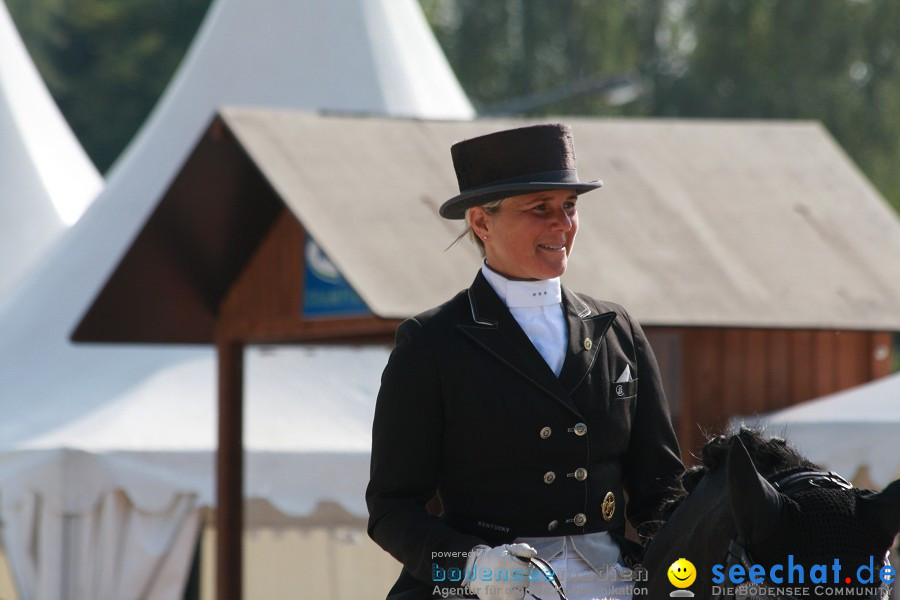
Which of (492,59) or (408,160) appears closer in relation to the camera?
(408,160)

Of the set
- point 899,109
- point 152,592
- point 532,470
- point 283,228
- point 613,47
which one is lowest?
point 532,470

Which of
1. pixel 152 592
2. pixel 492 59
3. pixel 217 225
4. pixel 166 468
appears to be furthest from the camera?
pixel 492 59

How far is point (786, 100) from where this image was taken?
23984 millimetres

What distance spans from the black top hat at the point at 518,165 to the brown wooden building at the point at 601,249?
2.63 meters

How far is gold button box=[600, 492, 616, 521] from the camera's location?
2717 mm

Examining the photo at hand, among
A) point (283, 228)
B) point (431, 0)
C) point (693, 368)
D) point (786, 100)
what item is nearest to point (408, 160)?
point (283, 228)

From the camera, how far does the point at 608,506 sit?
2.72 metres

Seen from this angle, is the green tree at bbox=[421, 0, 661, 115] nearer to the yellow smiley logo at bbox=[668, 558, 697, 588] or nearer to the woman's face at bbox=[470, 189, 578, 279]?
the woman's face at bbox=[470, 189, 578, 279]

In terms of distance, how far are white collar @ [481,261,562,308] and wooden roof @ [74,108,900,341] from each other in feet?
8.55

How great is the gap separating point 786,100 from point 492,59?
4.72 meters

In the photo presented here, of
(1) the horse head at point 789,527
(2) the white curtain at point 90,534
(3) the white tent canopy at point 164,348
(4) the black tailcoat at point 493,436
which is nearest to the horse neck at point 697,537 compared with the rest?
(1) the horse head at point 789,527

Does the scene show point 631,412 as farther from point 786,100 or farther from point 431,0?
point 431,0

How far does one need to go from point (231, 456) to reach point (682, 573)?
4812 mm

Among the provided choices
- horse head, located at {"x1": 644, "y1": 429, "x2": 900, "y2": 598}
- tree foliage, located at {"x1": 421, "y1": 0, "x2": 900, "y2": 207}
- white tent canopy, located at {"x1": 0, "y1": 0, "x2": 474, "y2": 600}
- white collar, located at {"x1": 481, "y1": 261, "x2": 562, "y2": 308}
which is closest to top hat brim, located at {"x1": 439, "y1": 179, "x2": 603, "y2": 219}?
white collar, located at {"x1": 481, "y1": 261, "x2": 562, "y2": 308}
